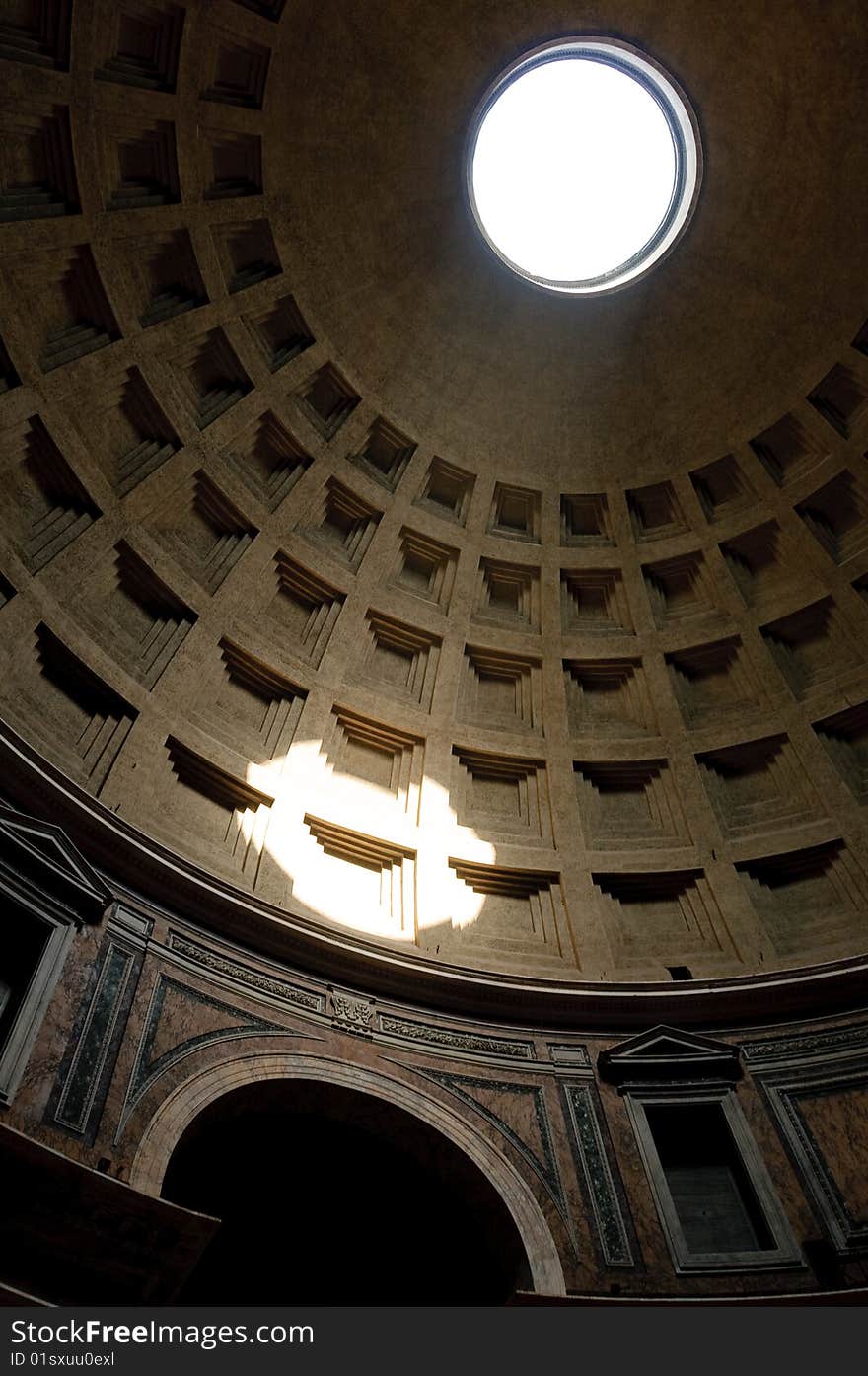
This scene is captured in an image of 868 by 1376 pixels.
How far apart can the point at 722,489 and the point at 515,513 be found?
4.68 meters

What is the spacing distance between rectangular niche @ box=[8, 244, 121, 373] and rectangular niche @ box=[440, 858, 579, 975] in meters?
10.8

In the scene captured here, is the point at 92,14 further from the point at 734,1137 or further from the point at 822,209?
the point at 734,1137

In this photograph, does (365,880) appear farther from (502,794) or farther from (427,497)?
(427,497)

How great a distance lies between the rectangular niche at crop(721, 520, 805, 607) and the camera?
2083 cm

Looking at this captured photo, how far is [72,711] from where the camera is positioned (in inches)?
589

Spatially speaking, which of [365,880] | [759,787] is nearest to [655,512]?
[759,787]

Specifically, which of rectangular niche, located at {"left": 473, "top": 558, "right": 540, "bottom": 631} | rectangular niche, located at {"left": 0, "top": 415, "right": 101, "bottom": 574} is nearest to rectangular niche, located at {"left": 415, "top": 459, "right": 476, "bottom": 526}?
rectangular niche, located at {"left": 473, "top": 558, "right": 540, "bottom": 631}

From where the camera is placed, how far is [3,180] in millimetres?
14703

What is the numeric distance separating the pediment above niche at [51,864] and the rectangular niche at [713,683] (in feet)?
40.8

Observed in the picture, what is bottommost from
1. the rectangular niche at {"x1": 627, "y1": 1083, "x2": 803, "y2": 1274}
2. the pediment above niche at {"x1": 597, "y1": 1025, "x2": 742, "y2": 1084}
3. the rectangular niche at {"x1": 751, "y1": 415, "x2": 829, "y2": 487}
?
the rectangular niche at {"x1": 627, "y1": 1083, "x2": 803, "y2": 1274}

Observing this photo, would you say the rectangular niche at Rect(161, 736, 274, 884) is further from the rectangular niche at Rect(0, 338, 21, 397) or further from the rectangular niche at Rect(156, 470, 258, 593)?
the rectangular niche at Rect(0, 338, 21, 397)

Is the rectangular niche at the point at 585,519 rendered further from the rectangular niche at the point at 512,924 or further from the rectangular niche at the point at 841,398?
the rectangular niche at the point at 512,924

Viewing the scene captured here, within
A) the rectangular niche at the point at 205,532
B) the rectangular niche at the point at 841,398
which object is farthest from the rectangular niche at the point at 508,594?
the rectangular niche at the point at 841,398

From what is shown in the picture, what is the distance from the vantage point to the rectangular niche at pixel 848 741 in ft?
60.3
